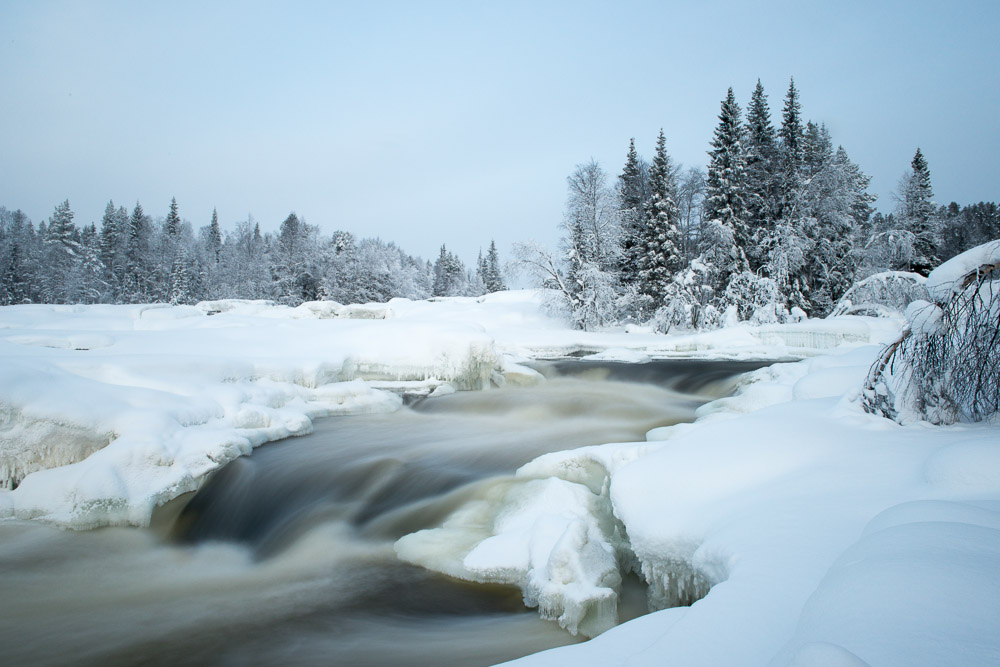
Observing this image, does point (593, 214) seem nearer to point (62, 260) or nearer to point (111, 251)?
point (62, 260)

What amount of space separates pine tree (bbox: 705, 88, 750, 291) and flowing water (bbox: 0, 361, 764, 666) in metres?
20.4

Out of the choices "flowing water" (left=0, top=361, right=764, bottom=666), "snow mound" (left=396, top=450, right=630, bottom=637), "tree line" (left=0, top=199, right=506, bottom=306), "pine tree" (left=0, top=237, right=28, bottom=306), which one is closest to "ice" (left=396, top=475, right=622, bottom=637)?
"snow mound" (left=396, top=450, right=630, bottom=637)

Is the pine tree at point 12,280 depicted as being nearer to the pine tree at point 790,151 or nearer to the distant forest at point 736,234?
the distant forest at point 736,234

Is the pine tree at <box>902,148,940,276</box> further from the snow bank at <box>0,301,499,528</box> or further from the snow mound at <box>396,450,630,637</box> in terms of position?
the snow mound at <box>396,450,630,637</box>

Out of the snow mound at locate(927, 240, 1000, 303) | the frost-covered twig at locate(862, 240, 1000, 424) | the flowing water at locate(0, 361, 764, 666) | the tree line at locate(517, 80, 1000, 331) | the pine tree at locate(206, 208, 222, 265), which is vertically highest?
the pine tree at locate(206, 208, 222, 265)

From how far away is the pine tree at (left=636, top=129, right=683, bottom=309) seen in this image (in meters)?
28.7

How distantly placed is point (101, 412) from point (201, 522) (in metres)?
1.78

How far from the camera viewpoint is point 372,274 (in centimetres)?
4584

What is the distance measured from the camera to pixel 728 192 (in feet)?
86.2

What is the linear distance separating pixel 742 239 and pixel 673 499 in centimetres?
2614

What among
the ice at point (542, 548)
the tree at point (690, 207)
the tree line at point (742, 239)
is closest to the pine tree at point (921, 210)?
the tree line at point (742, 239)

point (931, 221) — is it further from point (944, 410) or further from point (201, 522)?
point (201, 522)

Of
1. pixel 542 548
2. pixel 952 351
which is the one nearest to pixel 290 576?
pixel 542 548

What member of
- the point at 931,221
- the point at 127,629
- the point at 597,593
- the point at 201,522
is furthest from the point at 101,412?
the point at 931,221
